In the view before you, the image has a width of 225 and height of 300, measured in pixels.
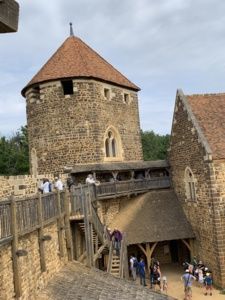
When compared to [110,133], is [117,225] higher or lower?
lower

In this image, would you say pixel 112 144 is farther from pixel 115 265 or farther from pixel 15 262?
pixel 15 262

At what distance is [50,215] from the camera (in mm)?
10891

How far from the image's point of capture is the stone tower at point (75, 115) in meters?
20.8

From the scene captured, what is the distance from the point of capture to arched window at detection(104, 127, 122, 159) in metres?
21.8

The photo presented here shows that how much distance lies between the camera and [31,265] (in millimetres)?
8805

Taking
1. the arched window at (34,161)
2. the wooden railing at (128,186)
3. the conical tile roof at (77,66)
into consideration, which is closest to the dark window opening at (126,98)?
the conical tile roof at (77,66)

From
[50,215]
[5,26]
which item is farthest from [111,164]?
[5,26]

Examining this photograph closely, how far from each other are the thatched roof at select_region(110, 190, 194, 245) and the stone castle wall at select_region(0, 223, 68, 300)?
713 cm

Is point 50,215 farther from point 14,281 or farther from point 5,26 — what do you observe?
point 5,26

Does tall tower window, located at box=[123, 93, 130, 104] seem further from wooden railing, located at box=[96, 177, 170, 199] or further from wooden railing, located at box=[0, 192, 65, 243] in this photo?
wooden railing, located at box=[0, 192, 65, 243]

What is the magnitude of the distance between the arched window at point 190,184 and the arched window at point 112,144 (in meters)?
4.40

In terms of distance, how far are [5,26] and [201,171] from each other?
16.4 metres

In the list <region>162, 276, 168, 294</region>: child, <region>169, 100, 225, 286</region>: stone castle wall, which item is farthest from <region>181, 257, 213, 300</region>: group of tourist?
<region>162, 276, 168, 294</region>: child

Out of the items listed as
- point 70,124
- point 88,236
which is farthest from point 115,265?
point 70,124
